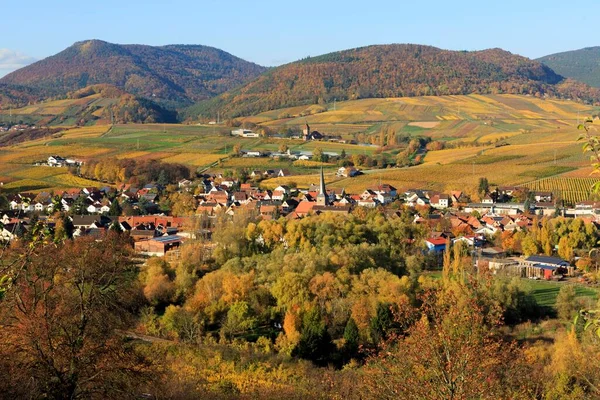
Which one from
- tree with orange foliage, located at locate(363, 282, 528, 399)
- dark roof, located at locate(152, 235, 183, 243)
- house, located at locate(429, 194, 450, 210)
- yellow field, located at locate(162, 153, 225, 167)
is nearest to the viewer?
tree with orange foliage, located at locate(363, 282, 528, 399)

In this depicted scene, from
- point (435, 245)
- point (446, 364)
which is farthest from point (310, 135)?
point (446, 364)

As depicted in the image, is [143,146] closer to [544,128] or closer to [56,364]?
[544,128]

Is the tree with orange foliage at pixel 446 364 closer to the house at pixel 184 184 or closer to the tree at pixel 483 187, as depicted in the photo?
the tree at pixel 483 187

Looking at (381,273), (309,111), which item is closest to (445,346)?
(381,273)

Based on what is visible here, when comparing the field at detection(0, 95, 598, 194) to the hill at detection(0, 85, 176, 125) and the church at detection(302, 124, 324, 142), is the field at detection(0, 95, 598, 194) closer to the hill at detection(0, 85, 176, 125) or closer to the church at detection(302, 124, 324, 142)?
the church at detection(302, 124, 324, 142)

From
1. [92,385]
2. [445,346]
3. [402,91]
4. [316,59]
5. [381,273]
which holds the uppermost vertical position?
[316,59]

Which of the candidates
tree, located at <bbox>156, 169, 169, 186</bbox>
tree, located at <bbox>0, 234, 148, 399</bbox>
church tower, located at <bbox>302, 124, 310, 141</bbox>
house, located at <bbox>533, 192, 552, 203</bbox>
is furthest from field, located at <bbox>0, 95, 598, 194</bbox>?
tree, located at <bbox>0, 234, 148, 399</bbox>
